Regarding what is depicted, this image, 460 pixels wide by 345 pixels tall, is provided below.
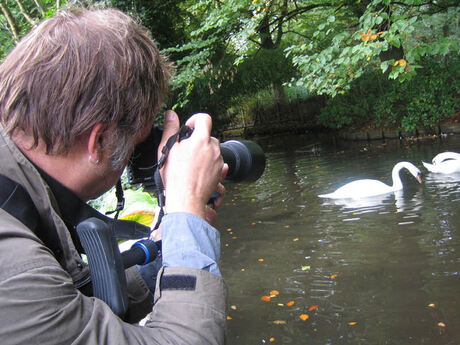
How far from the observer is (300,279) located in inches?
169

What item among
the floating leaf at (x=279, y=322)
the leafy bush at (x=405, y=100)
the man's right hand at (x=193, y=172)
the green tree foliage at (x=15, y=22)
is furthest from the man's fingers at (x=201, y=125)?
the leafy bush at (x=405, y=100)

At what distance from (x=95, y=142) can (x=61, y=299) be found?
346 millimetres

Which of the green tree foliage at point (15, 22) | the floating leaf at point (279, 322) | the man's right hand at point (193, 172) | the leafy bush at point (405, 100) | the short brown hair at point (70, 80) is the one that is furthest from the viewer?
the leafy bush at point (405, 100)

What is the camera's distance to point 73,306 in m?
0.78

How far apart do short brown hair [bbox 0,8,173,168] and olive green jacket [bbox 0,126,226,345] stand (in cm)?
7

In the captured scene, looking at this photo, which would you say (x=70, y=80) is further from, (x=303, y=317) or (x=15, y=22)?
(x=15, y=22)

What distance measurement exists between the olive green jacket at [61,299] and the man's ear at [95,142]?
12cm

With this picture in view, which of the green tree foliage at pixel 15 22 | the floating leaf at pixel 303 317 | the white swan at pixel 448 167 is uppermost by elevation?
the green tree foliage at pixel 15 22

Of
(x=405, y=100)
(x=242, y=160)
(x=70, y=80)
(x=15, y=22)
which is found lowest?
(x=405, y=100)

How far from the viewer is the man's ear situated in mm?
959

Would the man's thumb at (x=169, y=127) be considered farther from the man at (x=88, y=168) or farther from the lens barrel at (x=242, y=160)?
the lens barrel at (x=242, y=160)

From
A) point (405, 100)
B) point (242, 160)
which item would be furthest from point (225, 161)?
point (405, 100)

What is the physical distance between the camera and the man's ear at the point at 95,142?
3.15 ft

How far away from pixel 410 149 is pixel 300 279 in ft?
28.4
